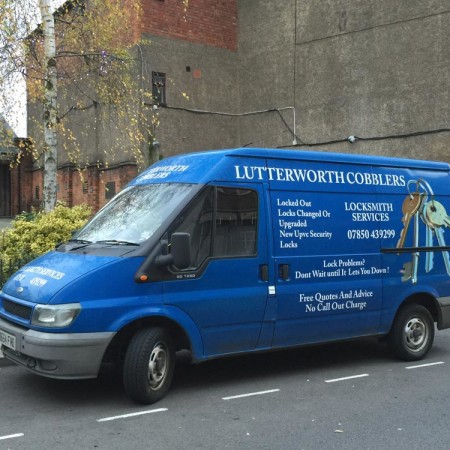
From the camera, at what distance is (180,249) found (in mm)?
5211

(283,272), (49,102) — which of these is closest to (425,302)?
(283,272)

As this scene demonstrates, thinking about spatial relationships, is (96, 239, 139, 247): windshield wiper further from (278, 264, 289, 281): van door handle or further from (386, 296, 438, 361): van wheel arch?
(386, 296, 438, 361): van wheel arch

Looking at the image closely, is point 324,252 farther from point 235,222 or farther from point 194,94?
point 194,94

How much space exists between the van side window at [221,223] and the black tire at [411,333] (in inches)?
90.7

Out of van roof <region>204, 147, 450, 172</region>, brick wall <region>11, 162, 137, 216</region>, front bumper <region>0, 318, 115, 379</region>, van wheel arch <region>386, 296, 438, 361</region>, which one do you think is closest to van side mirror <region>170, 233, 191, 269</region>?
front bumper <region>0, 318, 115, 379</region>

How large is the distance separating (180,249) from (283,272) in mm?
1344

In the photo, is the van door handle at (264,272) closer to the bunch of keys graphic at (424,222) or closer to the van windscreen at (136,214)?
the van windscreen at (136,214)

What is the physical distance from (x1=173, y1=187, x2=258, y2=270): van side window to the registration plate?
5.67 feet

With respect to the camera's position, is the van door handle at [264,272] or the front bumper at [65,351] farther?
the van door handle at [264,272]

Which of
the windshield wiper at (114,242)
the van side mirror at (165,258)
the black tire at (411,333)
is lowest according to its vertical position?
the black tire at (411,333)

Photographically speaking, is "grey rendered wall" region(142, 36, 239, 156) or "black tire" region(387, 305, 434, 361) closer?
"black tire" region(387, 305, 434, 361)

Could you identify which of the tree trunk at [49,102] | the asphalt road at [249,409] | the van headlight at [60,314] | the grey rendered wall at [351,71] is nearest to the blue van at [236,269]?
the van headlight at [60,314]

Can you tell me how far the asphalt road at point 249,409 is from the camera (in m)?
4.55

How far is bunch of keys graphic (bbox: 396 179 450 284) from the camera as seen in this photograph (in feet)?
23.2
